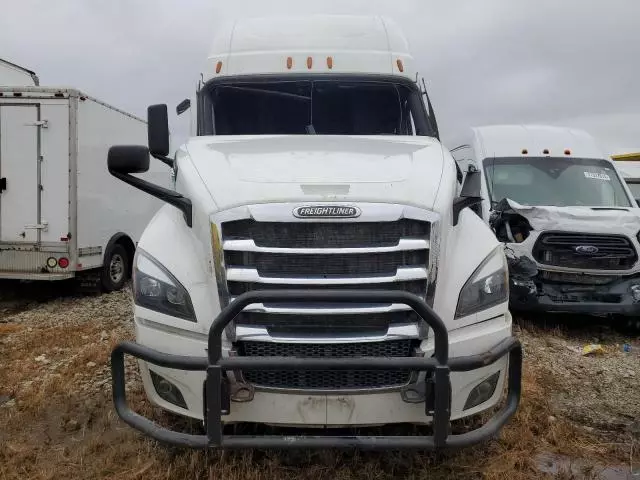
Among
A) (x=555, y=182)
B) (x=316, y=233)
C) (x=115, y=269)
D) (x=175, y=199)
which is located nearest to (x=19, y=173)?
(x=115, y=269)

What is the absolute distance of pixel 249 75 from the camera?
16.0ft

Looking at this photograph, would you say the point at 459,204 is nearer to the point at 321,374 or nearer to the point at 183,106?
the point at 321,374

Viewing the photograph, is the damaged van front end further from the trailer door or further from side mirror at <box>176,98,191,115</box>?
the trailer door

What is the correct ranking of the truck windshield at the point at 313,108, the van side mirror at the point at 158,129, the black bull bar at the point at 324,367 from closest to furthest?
the black bull bar at the point at 324,367, the van side mirror at the point at 158,129, the truck windshield at the point at 313,108

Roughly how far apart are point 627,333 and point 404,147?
15.6 ft

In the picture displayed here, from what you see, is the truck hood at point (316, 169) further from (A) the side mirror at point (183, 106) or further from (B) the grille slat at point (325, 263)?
(A) the side mirror at point (183, 106)

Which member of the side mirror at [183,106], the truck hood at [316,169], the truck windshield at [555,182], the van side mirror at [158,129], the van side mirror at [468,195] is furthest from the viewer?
the truck windshield at [555,182]

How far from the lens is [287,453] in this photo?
347 centimetres

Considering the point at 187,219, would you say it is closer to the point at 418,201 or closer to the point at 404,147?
the point at 418,201

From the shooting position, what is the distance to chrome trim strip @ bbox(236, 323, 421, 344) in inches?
113

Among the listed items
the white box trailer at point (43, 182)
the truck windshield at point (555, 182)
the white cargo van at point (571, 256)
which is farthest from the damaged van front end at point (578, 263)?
the white box trailer at point (43, 182)

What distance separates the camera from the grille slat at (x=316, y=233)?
296 cm

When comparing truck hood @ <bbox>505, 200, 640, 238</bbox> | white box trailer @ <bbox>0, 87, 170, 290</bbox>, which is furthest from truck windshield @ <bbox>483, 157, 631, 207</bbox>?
white box trailer @ <bbox>0, 87, 170, 290</bbox>

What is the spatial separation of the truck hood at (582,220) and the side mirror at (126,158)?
485 cm
